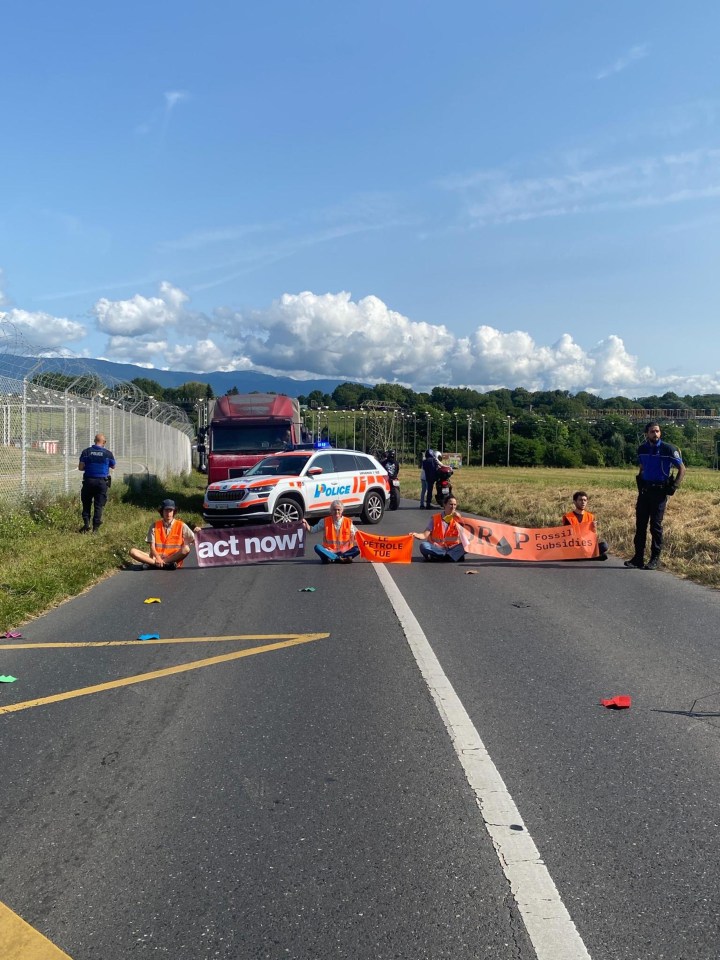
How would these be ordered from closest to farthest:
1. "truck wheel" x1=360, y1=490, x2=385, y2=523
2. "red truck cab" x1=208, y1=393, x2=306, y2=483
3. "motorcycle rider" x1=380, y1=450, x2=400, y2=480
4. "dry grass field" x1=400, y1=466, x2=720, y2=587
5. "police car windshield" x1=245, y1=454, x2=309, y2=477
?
"dry grass field" x1=400, y1=466, x2=720, y2=587 < "police car windshield" x1=245, y1=454, x2=309, y2=477 < "truck wheel" x1=360, y1=490, x2=385, y2=523 < "red truck cab" x1=208, y1=393, x2=306, y2=483 < "motorcycle rider" x1=380, y1=450, x2=400, y2=480

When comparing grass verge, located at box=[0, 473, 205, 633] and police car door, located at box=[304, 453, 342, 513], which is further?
police car door, located at box=[304, 453, 342, 513]

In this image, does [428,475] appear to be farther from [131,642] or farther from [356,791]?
[356,791]

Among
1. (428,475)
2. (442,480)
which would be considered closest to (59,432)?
(442,480)

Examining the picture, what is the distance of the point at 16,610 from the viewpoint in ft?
29.2

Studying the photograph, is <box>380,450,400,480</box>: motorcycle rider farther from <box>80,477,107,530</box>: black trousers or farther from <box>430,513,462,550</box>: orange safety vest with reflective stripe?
<box>430,513,462,550</box>: orange safety vest with reflective stripe

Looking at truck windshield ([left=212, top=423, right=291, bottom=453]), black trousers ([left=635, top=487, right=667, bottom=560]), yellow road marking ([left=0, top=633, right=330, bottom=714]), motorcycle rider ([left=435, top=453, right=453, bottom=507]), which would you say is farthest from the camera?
motorcycle rider ([left=435, top=453, right=453, bottom=507])

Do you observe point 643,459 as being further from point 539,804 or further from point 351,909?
point 351,909

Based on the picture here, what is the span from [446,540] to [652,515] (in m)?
3.03

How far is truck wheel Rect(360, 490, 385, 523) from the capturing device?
18969 millimetres

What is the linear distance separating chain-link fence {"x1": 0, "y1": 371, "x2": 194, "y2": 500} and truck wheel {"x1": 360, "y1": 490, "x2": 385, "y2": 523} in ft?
20.8

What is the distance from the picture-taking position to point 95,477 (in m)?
15.6

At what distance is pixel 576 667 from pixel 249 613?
372 cm

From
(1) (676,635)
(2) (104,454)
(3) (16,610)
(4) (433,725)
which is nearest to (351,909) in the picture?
(4) (433,725)

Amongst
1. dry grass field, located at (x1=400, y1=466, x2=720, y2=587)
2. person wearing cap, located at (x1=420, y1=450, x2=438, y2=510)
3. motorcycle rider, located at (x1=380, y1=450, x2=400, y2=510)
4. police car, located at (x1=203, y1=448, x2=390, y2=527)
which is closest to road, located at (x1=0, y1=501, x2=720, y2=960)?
dry grass field, located at (x1=400, y1=466, x2=720, y2=587)
